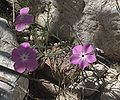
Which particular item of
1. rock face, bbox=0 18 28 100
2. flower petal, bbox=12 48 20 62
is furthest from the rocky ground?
flower petal, bbox=12 48 20 62

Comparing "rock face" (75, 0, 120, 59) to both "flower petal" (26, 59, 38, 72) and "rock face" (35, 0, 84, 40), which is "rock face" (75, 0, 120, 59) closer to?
"rock face" (35, 0, 84, 40)

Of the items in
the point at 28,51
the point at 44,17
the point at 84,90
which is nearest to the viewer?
the point at 28,51

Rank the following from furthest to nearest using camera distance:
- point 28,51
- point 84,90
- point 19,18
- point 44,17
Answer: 1. point 44,17
2. point 84,90
3. point 19,18
4. point 28,51

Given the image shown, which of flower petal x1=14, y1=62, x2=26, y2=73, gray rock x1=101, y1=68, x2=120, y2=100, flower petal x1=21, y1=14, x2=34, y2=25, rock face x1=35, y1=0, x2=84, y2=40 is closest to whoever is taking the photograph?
flower petal x1=14, y1=62, x2=26, y2=73

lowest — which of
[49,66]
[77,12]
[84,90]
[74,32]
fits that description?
[84,90]

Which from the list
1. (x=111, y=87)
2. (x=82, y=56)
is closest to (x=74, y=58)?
(x=82, y=56)

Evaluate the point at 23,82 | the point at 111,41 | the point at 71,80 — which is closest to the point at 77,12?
the point at 111,41

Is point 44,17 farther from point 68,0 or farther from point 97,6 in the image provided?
point 97,6

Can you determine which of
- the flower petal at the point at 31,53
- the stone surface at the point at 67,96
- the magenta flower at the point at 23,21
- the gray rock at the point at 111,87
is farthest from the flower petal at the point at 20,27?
the gray rock at the point at 111,87
